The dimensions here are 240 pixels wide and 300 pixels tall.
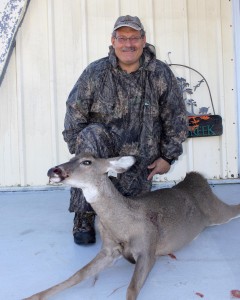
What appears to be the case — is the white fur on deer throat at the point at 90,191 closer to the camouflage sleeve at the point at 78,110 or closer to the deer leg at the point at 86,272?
the deer leg at the point at 86,272

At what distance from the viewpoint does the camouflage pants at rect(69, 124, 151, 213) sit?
10.8 feet

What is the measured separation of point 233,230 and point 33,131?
2705mm

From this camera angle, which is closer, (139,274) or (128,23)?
(139,274)

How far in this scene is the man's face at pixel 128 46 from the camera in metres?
3.53

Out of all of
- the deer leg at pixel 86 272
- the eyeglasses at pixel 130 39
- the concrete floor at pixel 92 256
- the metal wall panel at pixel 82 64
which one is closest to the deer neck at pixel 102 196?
the deer leg at pixel 86 272

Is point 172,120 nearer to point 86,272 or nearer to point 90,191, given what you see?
point 90,191

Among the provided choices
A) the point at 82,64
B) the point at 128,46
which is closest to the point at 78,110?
the point at 128,46

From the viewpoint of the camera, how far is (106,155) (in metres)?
3.38

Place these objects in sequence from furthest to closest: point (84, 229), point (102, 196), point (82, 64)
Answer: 1. point (82, 64)
2. point (84, 229)
3. point (102, 196)

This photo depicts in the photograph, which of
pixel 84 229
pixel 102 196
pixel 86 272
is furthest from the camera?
pixel 84 229

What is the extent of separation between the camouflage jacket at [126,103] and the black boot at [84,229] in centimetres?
61

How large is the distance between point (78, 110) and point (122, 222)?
1.27 metres

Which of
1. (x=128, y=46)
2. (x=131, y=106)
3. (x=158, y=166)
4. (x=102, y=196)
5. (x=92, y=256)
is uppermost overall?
(x=128, y=46)

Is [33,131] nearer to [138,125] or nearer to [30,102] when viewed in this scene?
[30,102]
